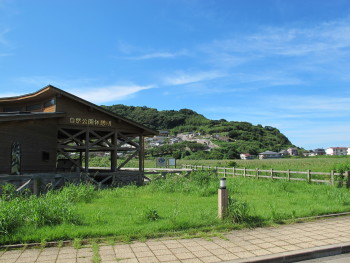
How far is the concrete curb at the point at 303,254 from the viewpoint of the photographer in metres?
4.82

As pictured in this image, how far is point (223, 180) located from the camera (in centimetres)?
689

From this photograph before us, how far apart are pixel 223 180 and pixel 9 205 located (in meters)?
4.78

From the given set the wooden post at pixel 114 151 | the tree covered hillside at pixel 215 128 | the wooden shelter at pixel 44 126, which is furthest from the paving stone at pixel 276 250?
the tree covered hillside at pixel 215 128

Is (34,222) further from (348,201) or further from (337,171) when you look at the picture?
(337,171)

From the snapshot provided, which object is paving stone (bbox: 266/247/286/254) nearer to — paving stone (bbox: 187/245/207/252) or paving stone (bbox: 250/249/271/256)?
paving stone (bbox: 250/249/271/256)

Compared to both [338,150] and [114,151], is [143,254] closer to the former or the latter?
[114,151]

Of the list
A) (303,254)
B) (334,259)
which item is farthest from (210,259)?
(334,259)

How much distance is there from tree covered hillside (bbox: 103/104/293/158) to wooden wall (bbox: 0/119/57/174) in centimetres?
11605

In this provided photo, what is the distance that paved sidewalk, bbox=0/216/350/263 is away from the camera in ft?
15.7

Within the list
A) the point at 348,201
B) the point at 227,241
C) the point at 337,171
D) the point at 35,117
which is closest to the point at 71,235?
the point at 227,241

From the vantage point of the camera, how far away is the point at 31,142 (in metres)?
14.2

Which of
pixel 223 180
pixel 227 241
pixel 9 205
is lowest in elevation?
pixel 227 241

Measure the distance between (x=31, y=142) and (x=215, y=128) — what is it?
162 meters

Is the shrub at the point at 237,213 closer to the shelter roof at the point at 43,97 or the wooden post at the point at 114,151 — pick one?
the shelter roof at the point at 43,97
